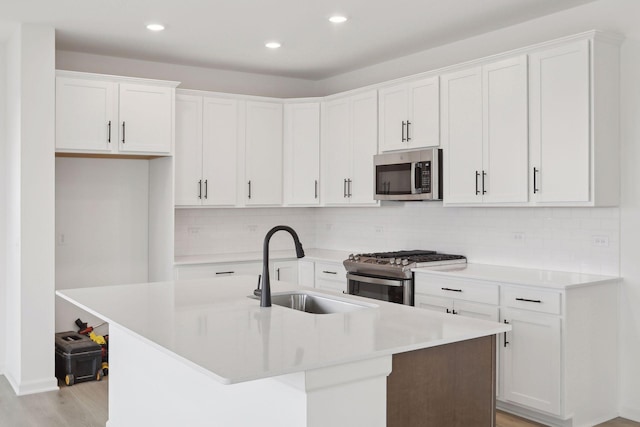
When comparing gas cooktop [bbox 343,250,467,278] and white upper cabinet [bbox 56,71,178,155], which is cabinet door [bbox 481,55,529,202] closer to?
gas cooktop [bbox 343,250,467,278]

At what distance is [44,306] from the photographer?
15.8 ft

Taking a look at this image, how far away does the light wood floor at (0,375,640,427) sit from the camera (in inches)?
159

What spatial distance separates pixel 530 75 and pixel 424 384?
103 inches

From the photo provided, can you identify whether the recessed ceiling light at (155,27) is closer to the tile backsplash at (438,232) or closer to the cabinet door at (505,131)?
the tile backsplash at (438,232)

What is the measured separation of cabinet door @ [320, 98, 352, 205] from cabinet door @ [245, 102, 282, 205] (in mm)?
459

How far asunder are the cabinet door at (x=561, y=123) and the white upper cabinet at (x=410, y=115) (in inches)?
36.0

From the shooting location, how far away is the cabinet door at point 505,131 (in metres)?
4.25

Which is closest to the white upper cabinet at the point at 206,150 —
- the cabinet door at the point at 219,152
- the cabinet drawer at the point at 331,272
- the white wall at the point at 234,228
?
the cabinet door at the point at 219,152

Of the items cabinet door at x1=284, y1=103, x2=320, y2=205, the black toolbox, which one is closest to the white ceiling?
cabinet door at x1=284, y1=103, x2=320, y2=205

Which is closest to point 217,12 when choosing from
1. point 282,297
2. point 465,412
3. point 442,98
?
point 442,98

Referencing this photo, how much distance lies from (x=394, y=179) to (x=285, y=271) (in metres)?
1.50

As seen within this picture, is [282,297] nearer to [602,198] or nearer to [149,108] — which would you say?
[602,198]

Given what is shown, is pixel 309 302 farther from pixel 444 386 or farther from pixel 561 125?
pixel 561 125

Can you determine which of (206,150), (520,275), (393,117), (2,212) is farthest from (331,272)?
(2,212)
